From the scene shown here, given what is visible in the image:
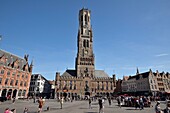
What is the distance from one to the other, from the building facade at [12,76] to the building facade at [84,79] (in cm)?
1723

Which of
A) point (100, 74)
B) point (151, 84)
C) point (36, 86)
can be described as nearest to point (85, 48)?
point (100, 74)

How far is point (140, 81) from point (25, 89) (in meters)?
54.4

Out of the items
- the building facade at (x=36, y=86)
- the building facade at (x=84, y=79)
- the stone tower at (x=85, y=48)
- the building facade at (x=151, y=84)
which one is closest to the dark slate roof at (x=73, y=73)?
the building facade at (x=84, y=79)

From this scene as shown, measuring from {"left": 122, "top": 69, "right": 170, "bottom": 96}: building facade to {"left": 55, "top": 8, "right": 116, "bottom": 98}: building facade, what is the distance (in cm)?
1191

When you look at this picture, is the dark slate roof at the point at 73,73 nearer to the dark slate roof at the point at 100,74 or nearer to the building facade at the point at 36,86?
the dark slate roof at the point at 100,74

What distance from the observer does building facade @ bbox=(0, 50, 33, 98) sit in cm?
4278

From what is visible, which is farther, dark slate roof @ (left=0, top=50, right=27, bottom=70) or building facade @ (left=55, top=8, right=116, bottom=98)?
building facade @ (left=55, top=8, right=116, bottom=98)

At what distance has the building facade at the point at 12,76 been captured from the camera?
140 feet

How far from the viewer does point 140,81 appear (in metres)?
64.4

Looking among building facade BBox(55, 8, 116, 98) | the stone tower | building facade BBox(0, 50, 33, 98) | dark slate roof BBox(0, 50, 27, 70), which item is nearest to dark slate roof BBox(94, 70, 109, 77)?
building facade BBox(55, 8, 116, 98)

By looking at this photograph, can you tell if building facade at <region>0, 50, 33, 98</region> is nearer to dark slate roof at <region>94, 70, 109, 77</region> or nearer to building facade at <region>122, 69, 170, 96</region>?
dark slate roof at <region>94, 70, 109, 77</region>

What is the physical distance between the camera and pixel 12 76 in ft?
151

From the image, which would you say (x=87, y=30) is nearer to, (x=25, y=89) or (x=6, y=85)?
(x=25, y=89)

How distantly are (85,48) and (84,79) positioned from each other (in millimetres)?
18835
